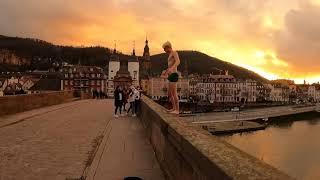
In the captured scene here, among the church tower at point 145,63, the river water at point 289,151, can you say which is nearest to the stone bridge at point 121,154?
the river water at point 289,151

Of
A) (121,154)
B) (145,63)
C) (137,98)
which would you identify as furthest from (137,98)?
(145,63)

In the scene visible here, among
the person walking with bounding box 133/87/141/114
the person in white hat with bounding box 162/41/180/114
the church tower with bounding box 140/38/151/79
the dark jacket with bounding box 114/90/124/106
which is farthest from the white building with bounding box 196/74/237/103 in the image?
the person in white hat with bounding box 162/41/180/114

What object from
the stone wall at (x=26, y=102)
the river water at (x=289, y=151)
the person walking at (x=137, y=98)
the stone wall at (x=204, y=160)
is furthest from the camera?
the river water at (x=289, y=151)

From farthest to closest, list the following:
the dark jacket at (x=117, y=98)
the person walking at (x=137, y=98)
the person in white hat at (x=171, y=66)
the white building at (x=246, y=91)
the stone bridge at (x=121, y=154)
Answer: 1. the white building at (x=246, y=91)
2. the dark jacket at (x=117, y=98)
3. the person walking at (x=137, y=98)
4. the person in white hat at (x=171, y=66)
5. the stone bridge at (x=121, y=154)

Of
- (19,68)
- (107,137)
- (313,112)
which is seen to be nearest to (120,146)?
(107,137)

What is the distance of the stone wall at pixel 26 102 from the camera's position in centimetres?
1999

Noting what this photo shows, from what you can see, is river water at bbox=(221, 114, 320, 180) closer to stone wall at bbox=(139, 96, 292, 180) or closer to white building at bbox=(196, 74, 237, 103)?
stone wall at bbox=(139, 96, 292, 180)

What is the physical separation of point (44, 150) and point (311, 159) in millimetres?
52104

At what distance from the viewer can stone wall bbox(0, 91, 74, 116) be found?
1999 centimetres

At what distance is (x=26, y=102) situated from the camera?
2419 centimetres

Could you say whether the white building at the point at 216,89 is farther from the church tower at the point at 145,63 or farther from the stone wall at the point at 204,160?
the stone wall at the point at 204,160

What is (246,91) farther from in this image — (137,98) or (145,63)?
(137,98)

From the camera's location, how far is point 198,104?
148m

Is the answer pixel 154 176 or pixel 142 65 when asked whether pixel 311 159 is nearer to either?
pixel 154 176
